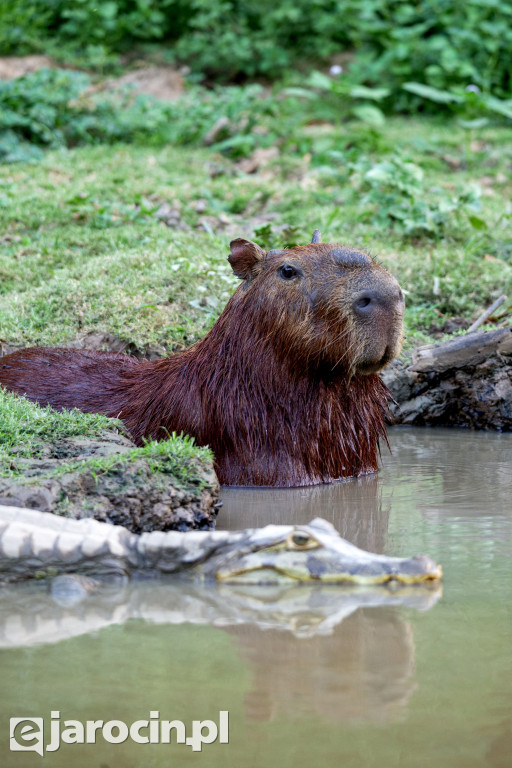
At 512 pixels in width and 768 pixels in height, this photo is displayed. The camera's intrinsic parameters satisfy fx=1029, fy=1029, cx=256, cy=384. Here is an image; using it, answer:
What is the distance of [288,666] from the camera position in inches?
109

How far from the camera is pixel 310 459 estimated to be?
16.3 ft

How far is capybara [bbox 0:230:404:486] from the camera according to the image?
4699 millimetres

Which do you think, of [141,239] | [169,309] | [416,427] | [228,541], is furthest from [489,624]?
[141,239]

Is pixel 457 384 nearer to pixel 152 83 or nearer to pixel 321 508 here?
pixel 321 508

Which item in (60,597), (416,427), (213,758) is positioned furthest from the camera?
(416,427)

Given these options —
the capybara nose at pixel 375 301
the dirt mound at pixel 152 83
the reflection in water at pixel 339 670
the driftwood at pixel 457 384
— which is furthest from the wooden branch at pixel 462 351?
the dirt mound at pixel 152 83

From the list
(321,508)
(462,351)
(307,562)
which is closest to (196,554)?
(307,562)

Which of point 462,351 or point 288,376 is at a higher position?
point 288,376

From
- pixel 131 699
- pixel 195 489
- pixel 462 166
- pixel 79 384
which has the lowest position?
pixel 462 166

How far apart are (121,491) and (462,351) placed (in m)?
2.68

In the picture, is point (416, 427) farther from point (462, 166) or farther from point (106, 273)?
→ point (462, 166)

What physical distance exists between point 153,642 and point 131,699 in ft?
1.22

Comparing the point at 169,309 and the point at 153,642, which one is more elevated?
the point at 153,642

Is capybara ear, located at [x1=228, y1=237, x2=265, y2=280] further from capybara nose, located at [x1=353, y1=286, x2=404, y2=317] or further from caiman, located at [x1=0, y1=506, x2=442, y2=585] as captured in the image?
caiman, located at [x1=0, y1=506, x2=442, y2=585]
